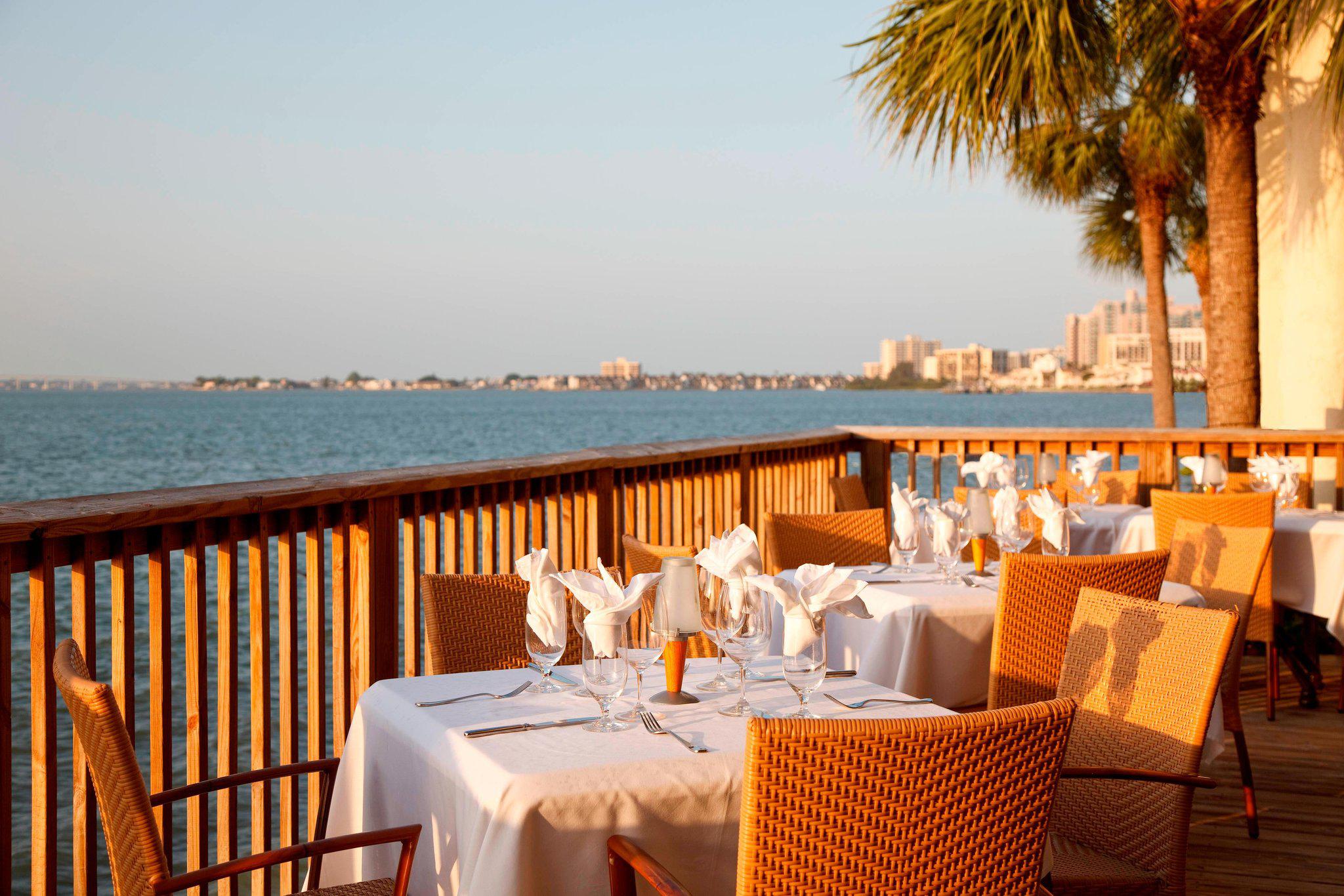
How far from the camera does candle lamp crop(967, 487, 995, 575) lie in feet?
12.5

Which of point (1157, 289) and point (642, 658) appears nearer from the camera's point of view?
point (642, 658)

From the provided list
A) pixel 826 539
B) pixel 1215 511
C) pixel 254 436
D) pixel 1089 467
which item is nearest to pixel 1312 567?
pixel 1215 511

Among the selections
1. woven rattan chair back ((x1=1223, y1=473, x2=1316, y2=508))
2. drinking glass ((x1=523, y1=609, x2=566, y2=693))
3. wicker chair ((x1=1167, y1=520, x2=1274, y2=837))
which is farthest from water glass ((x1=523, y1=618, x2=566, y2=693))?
woven rattan chair back ((x1=1223, y1=473, x2=1316, y2=508))

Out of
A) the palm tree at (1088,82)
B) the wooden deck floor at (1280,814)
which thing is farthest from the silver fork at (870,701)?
the palm tree at (1088,82)

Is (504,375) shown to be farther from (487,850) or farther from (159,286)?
(487,850)

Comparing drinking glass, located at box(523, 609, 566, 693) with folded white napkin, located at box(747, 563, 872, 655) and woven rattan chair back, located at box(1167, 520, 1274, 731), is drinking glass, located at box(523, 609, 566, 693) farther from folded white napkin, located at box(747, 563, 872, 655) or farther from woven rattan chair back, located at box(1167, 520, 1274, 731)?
woven rattan chair back, located at box(1167, 520, 1274, 731)

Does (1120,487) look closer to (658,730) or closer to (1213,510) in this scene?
(1213,510)

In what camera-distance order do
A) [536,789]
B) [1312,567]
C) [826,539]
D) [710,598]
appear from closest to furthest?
[536,789]
[710,598]
[826,539]
[1312,567]

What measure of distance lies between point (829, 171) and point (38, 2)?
42.9 metres

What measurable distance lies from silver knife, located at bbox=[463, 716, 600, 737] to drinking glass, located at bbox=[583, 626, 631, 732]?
29 millimetres

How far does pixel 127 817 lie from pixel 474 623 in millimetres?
1268

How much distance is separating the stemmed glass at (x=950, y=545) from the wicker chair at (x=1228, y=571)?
777mm

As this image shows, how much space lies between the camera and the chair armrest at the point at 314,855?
1.70m

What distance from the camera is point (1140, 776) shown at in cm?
220
